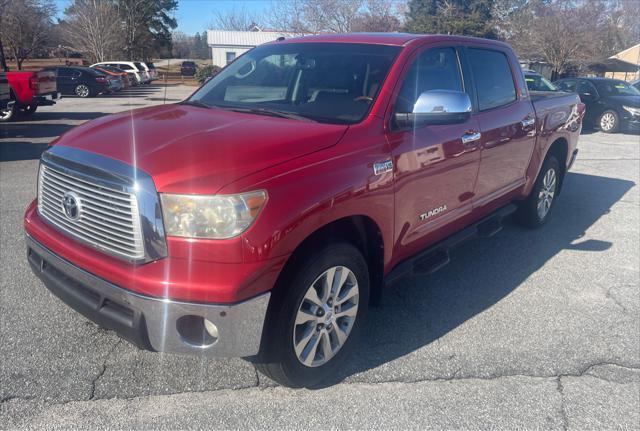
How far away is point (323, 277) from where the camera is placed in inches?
111

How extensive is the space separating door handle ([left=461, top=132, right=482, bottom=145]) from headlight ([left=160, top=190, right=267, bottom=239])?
2091 mm

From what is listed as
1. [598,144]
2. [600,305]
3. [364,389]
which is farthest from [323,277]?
[598,144]

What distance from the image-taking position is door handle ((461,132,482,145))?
12.6ft

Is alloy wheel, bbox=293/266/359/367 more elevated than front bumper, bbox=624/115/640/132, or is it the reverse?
front bumper, bbox=624/115/640/132

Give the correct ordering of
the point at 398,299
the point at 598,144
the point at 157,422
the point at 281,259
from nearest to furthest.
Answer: the point at 281,259 → the point at 157,422 → the point at 398,299 → the point at 598,144

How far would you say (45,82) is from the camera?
13984 millimetres

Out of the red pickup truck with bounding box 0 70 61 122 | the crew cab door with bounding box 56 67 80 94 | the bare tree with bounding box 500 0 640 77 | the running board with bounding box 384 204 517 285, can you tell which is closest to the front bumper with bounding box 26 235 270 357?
the running board with bounding box 384 204 517 285

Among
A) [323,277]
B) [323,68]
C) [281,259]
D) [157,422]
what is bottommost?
[157,422]

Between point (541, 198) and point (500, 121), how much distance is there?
180cm

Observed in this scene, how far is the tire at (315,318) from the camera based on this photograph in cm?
260

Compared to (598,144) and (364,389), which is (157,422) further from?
(598,144)

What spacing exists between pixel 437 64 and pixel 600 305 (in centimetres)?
232

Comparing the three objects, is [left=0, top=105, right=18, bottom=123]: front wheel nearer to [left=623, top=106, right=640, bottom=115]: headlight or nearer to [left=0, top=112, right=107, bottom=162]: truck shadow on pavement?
[left=0, top=112, right=107, bottom=162]: truck shadow on pavement

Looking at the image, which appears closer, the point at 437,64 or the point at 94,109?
the point at 437,64
